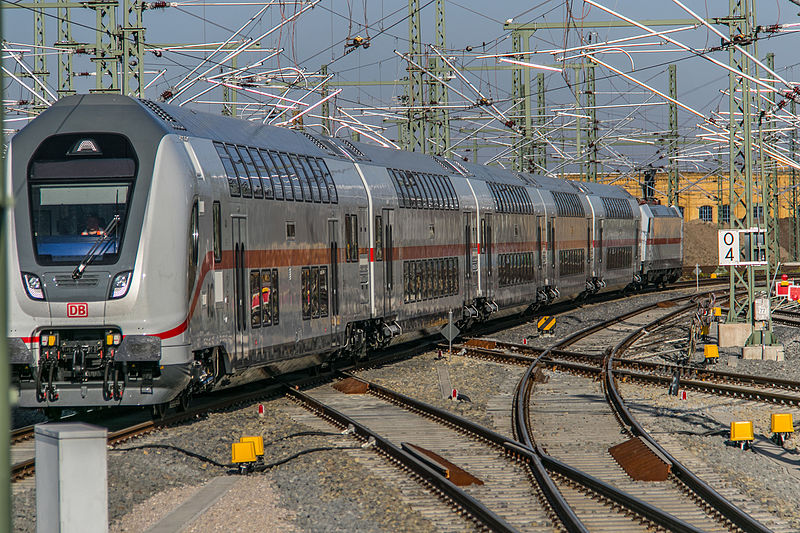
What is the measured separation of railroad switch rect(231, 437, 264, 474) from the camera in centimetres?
1212

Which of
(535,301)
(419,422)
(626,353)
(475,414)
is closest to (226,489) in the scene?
(419,422)

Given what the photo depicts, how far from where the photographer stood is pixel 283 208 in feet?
57.0

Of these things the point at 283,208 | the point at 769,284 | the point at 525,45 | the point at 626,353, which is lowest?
the point at 626,353

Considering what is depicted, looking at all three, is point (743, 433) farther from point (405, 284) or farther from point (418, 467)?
point (405, 284)

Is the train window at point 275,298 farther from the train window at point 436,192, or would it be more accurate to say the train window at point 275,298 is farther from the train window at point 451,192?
the train window at point 451,192

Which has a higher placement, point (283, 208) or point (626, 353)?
point (283, 208)

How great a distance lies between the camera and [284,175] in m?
17.8

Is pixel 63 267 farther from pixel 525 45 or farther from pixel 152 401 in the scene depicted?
pixel 525 45

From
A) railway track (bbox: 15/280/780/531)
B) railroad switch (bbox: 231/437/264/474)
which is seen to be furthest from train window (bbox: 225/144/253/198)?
railroad switch (bbox: 231/437/264/474)

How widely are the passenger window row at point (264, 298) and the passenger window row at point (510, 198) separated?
14563mm

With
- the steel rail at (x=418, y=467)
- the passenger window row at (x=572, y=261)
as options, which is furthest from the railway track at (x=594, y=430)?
the passenger window row at (x=572, y=261)

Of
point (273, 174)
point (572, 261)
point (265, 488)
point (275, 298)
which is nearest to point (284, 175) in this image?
point (273, 174)

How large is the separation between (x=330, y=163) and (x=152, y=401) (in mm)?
7501

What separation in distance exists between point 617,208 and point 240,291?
34.0 metres
